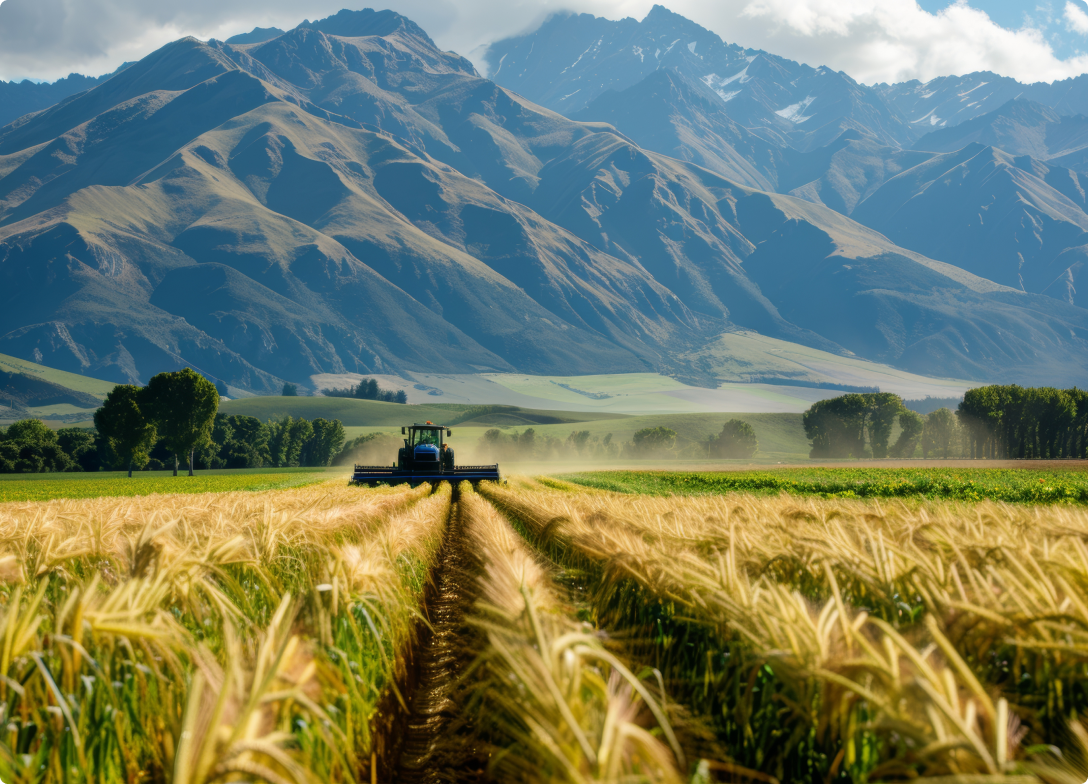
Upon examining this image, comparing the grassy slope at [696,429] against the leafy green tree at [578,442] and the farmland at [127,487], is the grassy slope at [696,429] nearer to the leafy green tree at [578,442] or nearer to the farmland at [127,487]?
the leafy green tree at [578,442]

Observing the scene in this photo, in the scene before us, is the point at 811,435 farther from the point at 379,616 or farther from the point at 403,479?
the point at 379,616

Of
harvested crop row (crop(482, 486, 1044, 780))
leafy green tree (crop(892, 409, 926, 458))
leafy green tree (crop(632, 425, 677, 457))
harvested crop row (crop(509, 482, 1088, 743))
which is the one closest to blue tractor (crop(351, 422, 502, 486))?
harvested crop row (crop(509, 482, 1088, 743))

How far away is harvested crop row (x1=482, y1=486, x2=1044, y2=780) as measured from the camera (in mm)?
2279

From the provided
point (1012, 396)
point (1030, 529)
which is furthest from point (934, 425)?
point (1030, 529)

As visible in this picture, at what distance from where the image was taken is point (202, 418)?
3145 inches

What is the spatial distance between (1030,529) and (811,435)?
444ft

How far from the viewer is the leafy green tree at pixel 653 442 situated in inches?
5635

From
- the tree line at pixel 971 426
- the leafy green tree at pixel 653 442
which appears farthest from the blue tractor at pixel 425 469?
the leafy green tree at pixel 653 442

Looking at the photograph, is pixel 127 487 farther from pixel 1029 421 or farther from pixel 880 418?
pixel 880 418

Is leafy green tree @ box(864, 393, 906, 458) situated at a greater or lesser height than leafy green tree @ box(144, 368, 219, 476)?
greater

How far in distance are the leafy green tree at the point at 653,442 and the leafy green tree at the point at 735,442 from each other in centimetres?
1029

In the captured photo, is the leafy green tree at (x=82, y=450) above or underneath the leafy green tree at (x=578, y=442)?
underneath

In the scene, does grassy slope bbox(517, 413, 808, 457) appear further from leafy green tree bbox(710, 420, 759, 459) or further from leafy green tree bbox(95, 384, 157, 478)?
leafy green tree bbox(95, 384, 157, 478)

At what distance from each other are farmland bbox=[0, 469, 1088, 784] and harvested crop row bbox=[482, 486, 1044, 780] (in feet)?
0.05
